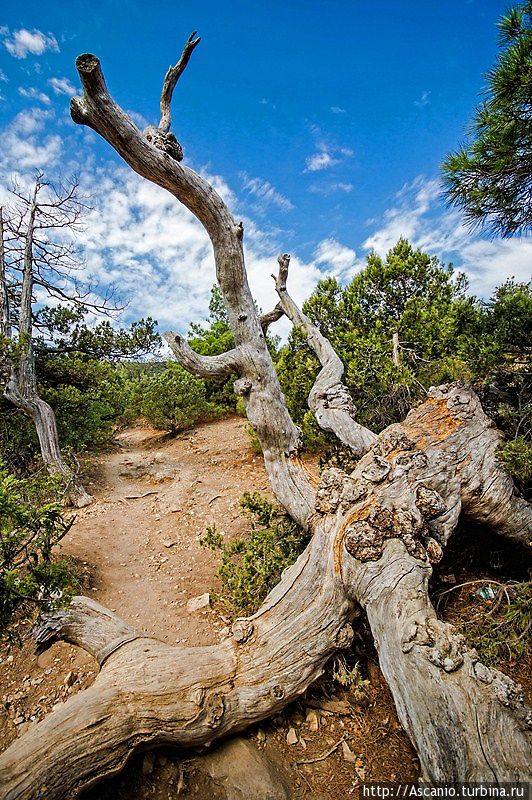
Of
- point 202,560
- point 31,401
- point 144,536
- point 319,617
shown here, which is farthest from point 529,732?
point 31,401

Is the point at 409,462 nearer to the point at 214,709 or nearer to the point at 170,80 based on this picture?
the point at 214,709

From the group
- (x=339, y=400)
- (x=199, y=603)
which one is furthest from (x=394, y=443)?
(x=199, y=603)

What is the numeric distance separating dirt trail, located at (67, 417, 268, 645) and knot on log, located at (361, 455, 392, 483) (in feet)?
7.39

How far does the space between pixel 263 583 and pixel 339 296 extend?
596 cm

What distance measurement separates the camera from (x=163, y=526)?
640 centimetres

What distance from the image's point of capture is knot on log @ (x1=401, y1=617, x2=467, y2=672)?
82.0 inches

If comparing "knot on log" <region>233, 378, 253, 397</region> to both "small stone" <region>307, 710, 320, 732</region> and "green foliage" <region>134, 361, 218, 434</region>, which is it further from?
"green foliage" <region>134, 361, 218, 434</region>

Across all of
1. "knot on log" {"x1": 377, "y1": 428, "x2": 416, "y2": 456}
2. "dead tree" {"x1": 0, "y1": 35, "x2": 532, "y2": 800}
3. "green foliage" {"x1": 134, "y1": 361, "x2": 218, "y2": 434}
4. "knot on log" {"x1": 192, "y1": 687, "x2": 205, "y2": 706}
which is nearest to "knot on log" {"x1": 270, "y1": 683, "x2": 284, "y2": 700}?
"dead tree" {"x1": 0, "y1": 35, "x2": 532, "y2": 800}

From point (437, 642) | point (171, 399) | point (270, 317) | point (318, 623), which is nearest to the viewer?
point (437, 642)

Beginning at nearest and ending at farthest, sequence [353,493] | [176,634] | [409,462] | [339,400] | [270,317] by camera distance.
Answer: [353,493] → [409,462] → [176,634] → [339,400] → [270,317]

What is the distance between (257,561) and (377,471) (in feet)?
5.20

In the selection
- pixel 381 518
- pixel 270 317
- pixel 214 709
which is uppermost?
pixel 270 317

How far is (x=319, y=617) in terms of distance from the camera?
9.21ft

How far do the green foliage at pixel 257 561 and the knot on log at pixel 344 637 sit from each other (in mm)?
1052
